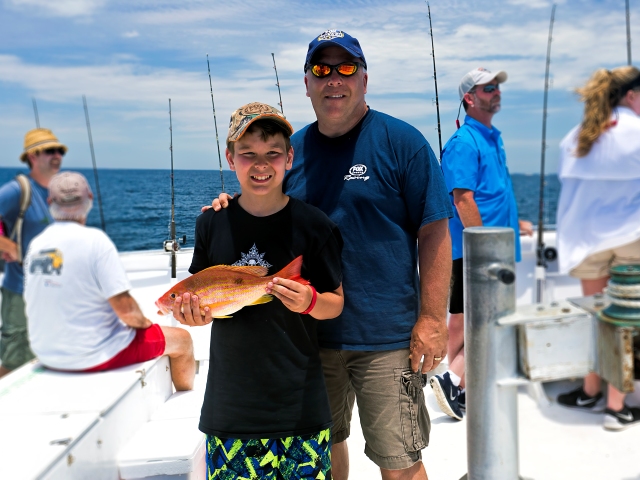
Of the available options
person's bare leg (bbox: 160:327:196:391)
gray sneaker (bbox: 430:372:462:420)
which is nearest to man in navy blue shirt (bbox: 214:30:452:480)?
person's bare leg (bbox: 160:327:196:391)

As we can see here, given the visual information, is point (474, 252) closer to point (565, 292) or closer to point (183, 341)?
point (565, 292)

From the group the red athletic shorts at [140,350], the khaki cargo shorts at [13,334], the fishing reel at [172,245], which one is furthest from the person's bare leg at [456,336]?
the khaki cargo shorts at [13,334]

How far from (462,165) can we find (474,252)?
1254 millimetres

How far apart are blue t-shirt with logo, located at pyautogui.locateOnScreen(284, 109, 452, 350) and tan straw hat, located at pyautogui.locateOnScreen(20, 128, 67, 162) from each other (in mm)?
631

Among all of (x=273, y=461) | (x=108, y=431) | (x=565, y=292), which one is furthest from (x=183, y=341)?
(x=565, y=292)

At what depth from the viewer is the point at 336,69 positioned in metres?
1.43

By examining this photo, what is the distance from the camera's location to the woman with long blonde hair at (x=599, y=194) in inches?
Answer: 36.6

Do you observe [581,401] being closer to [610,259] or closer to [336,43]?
[610,259]

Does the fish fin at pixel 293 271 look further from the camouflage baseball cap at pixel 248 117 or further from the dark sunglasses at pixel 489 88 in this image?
the dark sunglasses at pixel 489 88

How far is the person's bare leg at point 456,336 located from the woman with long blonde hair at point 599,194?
161 cm

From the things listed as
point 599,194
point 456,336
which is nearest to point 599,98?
point 599,194

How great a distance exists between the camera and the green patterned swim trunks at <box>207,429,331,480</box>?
1.30 m

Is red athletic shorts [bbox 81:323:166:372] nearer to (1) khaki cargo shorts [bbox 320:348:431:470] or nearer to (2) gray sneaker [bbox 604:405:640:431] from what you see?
(1) khaki cargo shorts [bbox 320:348:431:470]

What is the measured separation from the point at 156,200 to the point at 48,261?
34 cm
